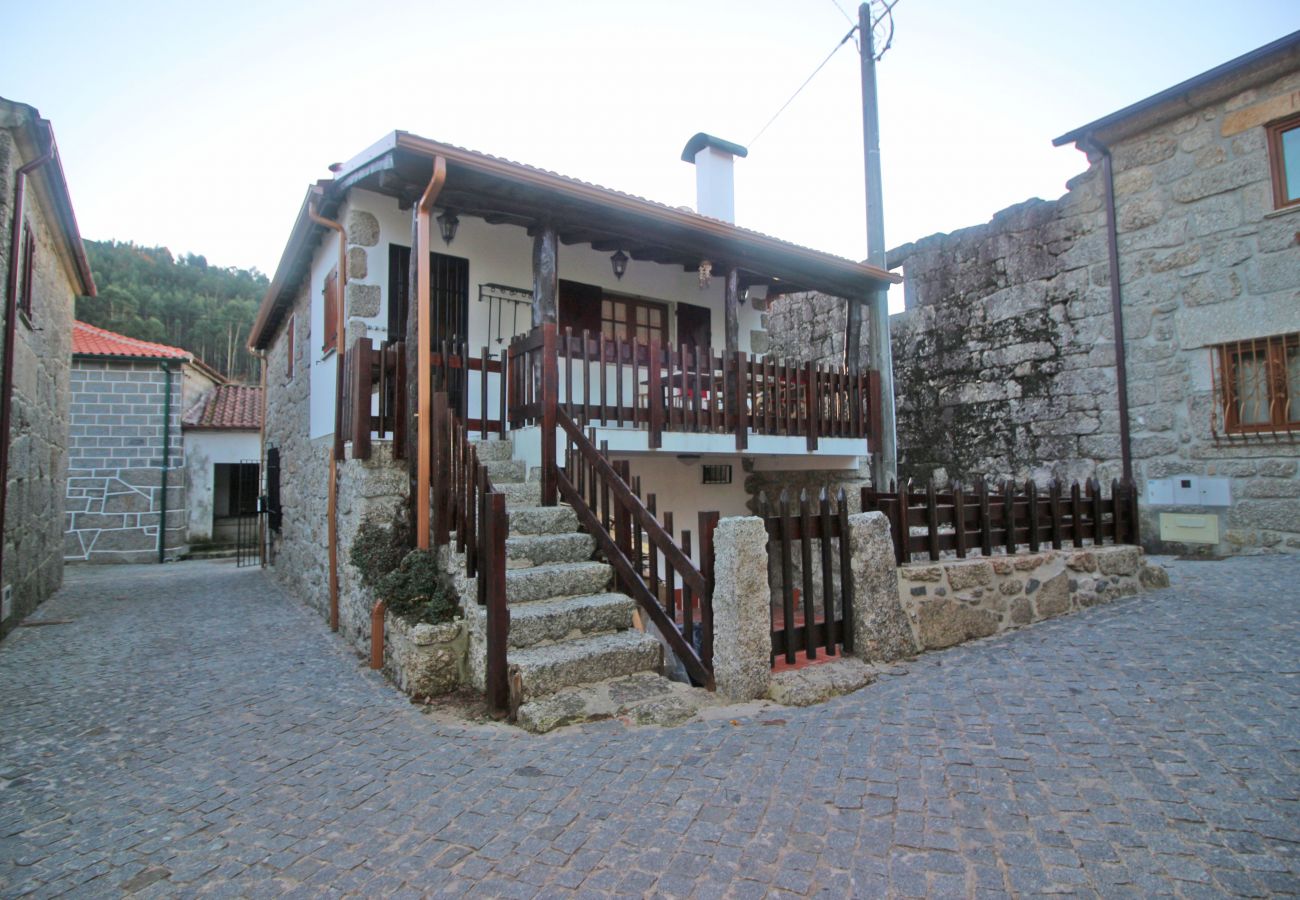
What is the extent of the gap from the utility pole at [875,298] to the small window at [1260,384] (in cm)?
346

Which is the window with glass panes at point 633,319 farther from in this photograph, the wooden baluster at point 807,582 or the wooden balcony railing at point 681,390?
the wooden baluster at point 807,582

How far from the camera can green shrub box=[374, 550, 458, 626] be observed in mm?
4434

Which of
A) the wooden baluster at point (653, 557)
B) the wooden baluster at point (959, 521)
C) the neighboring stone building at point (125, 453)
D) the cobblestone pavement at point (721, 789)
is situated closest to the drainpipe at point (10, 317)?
the cobblestone pavement at point (721, 789)

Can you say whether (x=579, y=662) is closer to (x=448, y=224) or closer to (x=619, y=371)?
(x=619, y=371)

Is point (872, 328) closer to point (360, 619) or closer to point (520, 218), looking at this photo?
point (520, 218)

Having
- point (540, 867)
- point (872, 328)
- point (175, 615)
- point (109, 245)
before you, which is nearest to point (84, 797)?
point (540, 867)

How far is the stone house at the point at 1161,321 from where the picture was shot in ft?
22.8

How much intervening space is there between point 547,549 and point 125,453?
14070mm

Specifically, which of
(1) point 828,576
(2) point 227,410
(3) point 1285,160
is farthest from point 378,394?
(2) point 227,410

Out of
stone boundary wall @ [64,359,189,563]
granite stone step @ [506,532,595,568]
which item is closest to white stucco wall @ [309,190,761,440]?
granite stone step @ [506,532,595,568]

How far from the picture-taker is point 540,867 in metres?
2.18

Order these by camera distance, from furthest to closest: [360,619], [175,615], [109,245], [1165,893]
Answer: [109,245] < [175,615] < [360,619] < [1165,893]

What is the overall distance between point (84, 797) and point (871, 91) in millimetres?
11736

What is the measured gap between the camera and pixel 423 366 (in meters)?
5.41
